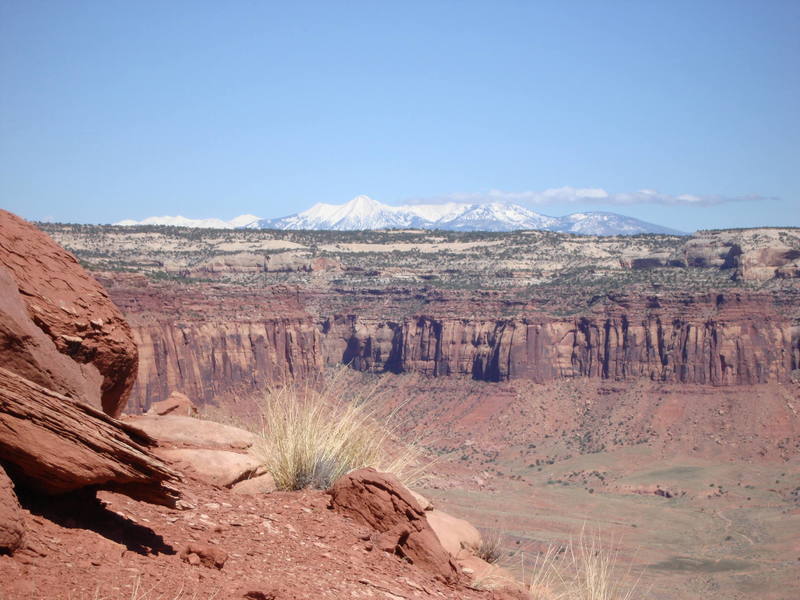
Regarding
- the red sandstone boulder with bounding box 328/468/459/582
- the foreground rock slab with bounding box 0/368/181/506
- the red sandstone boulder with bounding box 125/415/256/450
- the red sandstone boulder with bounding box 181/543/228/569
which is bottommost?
the red sandstone boulder with bounding box 328/468/459/582

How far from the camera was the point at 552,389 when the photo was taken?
90.4 m

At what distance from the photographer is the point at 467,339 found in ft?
313

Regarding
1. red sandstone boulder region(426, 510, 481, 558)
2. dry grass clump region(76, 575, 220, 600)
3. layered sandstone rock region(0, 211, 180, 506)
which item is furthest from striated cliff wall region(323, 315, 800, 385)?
dry grass clump region(76, 575, 220, 600)

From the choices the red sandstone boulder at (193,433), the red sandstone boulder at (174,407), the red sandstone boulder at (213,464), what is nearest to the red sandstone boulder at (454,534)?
the red sandstone boulder at (213,464)

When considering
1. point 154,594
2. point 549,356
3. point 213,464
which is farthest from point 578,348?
point 154,594

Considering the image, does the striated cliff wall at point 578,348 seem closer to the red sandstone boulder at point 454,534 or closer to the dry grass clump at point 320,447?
the red sandstone boulder at point 454,534

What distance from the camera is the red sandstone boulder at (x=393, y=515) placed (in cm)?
934

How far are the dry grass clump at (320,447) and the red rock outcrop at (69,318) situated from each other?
181 centimetres

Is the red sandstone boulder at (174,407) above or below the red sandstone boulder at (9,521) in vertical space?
below

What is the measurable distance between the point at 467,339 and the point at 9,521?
89499 mm

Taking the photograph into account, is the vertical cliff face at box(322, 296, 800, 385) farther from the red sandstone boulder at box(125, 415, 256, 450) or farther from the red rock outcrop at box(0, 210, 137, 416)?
the red rock outcrop at box(0, 210, 137, 416)

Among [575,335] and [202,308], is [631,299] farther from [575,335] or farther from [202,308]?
[202,308]

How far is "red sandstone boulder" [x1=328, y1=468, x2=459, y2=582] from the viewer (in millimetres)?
9336

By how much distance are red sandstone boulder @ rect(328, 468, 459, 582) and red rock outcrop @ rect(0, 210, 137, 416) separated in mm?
2524
